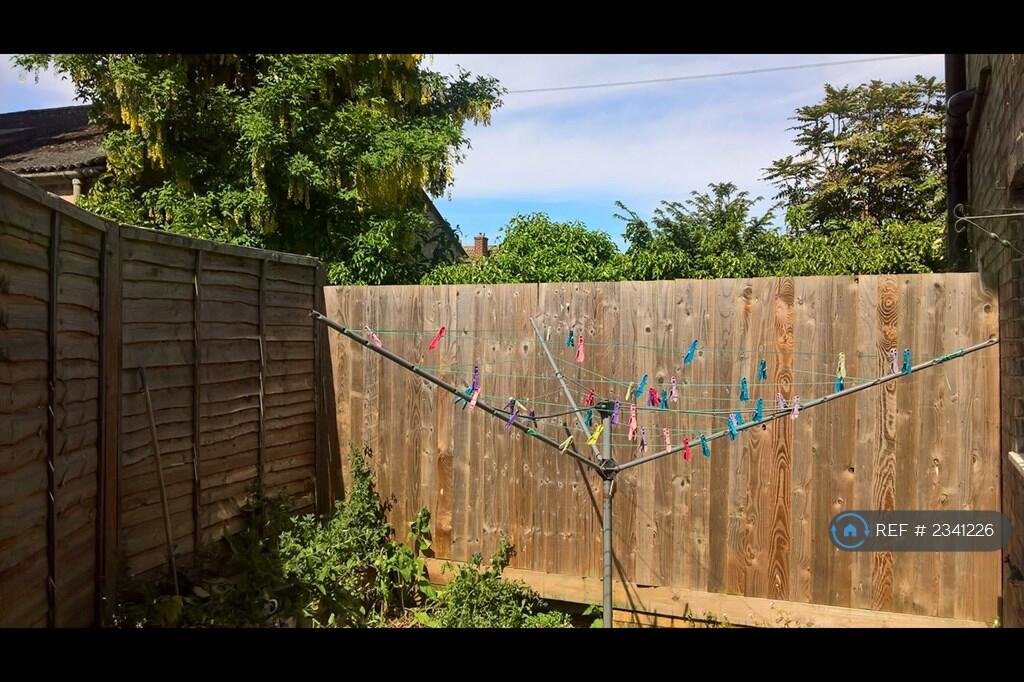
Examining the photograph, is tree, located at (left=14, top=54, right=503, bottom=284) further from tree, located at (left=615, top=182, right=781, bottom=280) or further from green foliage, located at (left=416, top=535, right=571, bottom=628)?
green foliage, located at (left=416, top=535, right=571, bottom=628)

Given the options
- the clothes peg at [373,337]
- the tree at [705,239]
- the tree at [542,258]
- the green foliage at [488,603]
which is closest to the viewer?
the green foliage at [488,603]

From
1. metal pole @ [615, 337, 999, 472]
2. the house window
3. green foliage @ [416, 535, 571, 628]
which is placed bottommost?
green foliage @ [416, 535, 571, 628]

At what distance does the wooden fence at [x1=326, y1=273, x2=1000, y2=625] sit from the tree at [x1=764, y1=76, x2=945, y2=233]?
8.08 m

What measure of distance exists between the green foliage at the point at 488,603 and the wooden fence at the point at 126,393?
108 cm

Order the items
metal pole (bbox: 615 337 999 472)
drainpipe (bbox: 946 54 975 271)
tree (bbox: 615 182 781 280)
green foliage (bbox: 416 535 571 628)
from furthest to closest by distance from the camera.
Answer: tree (bbox: 615 182 781 280) < drainpipe (bbox: 946 54 975 271) < green foliage (bbox: 416 535 571 628) < metal pole (bbox: 615 337 999 472)

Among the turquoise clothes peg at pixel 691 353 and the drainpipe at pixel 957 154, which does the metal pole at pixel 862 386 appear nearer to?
the turquoise clothes peg at pixel 691 353

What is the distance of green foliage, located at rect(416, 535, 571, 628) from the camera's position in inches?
129

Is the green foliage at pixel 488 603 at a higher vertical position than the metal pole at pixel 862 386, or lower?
lower

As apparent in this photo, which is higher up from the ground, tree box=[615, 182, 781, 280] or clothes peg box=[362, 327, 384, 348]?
tree box=[615, 182, 781, 280]

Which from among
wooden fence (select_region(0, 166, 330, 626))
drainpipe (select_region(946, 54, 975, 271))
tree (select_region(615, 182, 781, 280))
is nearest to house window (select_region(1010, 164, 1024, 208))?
drainpipe (select_region(946, 54, 975, 271))

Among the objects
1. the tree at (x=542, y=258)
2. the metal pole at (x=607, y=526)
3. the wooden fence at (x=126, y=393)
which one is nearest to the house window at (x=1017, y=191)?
the metal pole at (x=607, y=526)

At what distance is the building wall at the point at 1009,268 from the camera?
7.43ft
